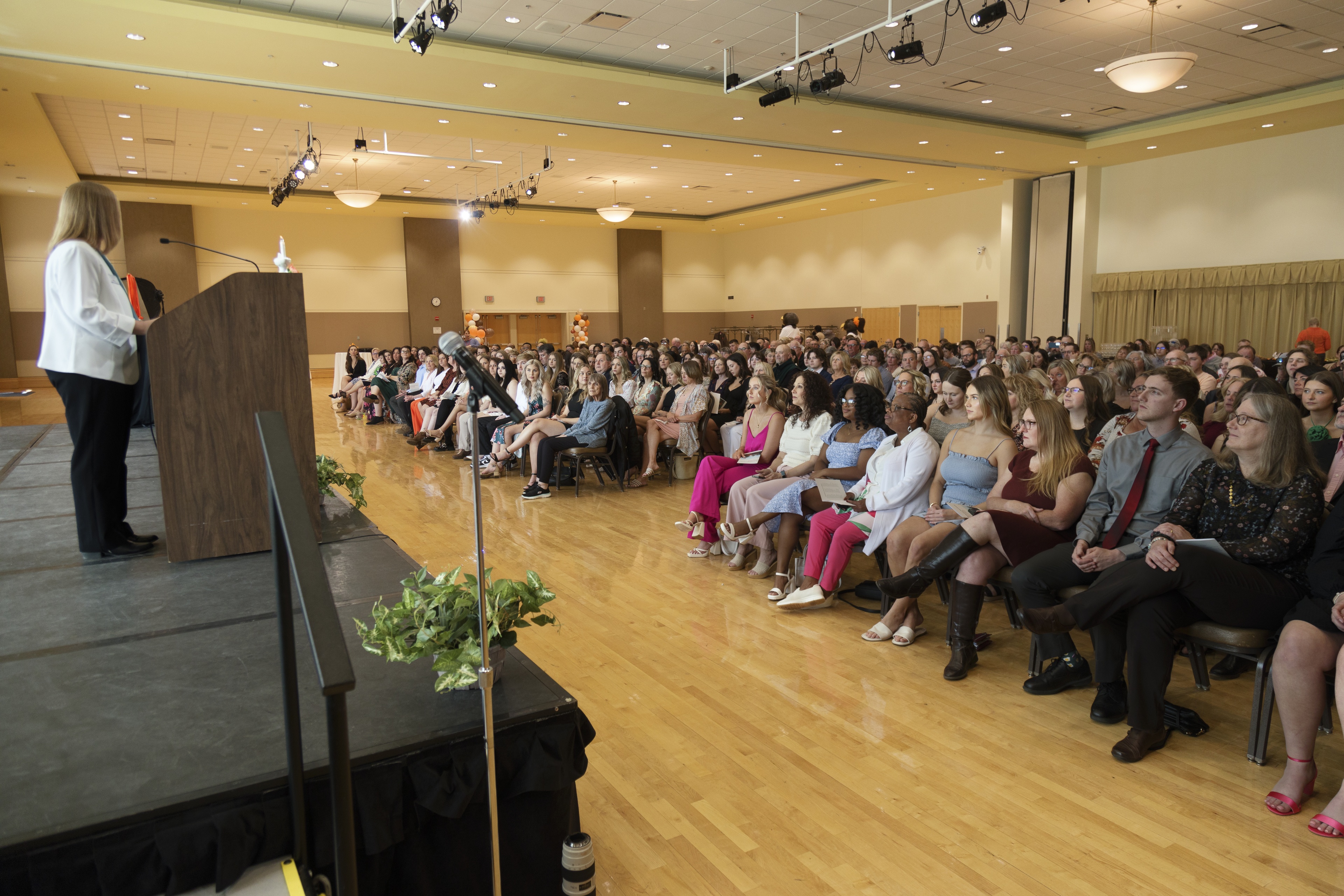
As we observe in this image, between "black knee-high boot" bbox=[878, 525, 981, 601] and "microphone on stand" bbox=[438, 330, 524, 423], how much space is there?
234 centimetres

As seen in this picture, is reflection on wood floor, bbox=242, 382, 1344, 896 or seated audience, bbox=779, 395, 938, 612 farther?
seated audience, bbox=779, 395, 938, 612

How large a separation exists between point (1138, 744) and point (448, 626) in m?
2.26

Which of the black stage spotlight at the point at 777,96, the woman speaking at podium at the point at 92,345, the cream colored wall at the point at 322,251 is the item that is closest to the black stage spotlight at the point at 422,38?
the black stage spotlight at the point at 777,96

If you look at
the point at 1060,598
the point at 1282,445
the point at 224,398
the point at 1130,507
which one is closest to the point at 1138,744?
the point at 1060,598

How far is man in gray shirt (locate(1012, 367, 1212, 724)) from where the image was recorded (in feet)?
10.3

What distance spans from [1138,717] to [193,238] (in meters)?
22.2

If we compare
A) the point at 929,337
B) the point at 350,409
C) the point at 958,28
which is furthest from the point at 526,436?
the point at 929,337

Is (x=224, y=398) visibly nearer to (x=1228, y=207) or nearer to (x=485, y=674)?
(x=485, y=674)

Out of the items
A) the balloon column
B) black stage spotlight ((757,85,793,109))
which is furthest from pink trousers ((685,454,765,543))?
the balloon column

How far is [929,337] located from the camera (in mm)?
19609

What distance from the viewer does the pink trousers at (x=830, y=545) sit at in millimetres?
4160

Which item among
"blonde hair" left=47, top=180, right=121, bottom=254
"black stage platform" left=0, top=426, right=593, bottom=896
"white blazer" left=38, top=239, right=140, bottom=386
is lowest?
"black stage platform" left=0, top=426, right=593, bottom=896

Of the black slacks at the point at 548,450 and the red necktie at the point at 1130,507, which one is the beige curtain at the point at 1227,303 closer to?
the black slacks at the point at 548,450

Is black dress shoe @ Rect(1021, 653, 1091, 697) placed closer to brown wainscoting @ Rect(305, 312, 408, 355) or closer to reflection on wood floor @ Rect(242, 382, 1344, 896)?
reflection on wood floor @ Rect(242, 382, 1344, 896)
